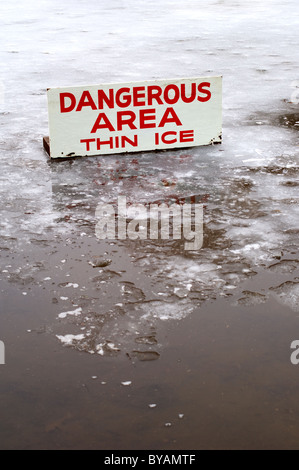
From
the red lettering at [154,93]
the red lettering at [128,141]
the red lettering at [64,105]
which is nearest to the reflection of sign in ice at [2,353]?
the red lettering at [64,105]

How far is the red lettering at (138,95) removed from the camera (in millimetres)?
7309

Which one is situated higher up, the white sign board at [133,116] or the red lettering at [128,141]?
the white sign board at [133,116]

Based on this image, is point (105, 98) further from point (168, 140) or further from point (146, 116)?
point (168, 140)

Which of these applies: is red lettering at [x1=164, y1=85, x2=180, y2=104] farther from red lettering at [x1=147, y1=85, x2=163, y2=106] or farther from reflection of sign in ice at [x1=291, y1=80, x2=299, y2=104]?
reflection of sign in ice at [x1=291, y1=80, x2=299, y2=104]

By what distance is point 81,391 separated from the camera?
3.45 m

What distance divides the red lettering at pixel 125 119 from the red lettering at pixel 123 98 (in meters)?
0.08

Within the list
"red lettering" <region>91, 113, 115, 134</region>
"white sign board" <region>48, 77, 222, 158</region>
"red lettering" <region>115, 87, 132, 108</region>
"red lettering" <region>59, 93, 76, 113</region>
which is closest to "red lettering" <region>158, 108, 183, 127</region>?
"white sign board" <region>48, 77, 222, 158</region>

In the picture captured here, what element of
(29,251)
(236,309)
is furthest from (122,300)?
(29,251)

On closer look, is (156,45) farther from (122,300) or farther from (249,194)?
(122,300)

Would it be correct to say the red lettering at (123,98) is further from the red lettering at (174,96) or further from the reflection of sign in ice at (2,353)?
the reflection of sign in ice at (2,353)

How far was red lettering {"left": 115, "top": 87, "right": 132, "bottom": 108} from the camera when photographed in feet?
23.9

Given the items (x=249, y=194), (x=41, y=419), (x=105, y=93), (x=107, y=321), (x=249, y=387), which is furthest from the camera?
(x=105, y=93)

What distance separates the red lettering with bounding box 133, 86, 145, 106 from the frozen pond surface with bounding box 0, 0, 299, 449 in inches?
22.6
